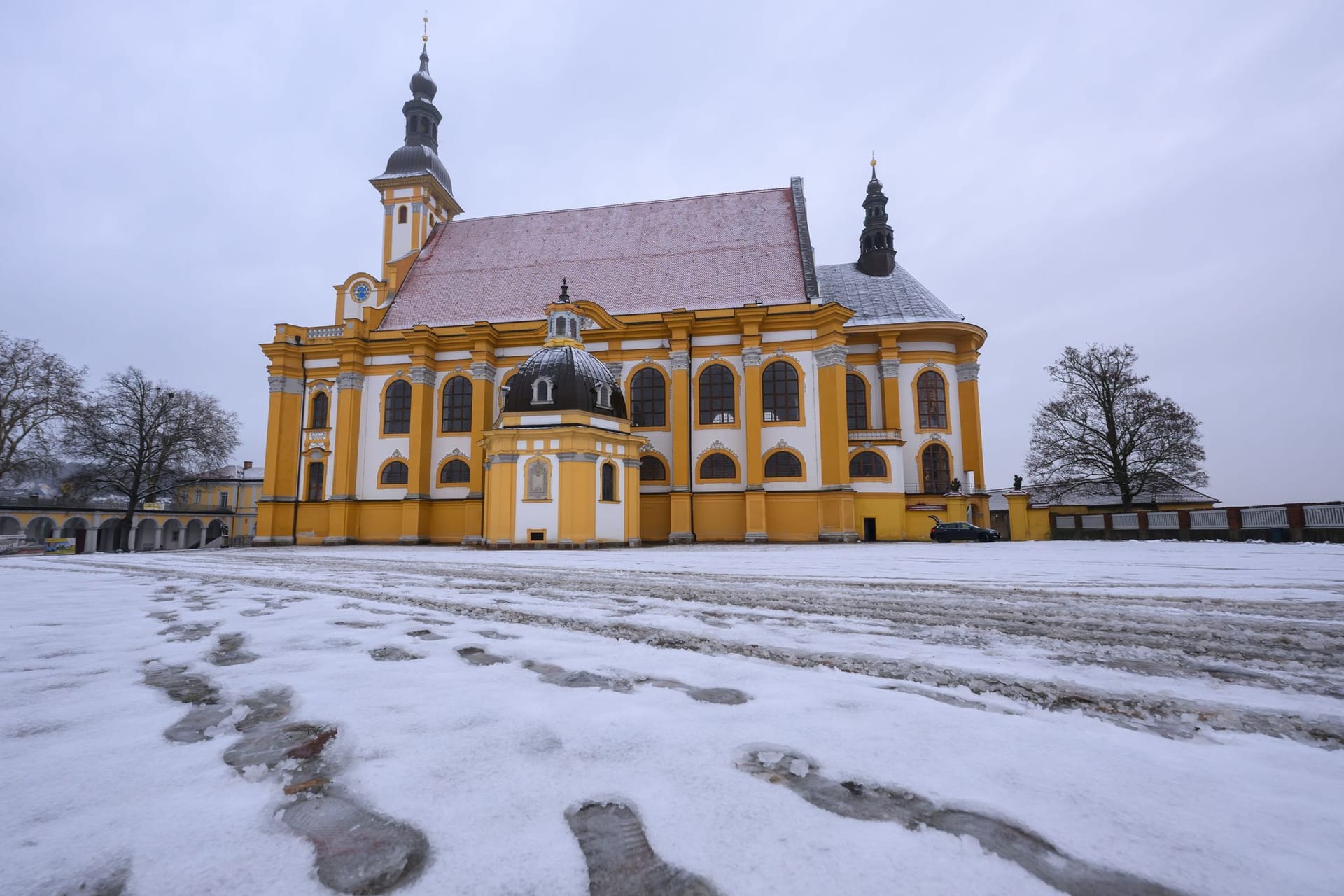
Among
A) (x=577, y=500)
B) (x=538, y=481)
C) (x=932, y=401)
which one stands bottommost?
(x=577, y=500)

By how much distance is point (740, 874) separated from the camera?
4.17 feet

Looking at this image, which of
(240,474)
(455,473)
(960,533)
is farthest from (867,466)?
(240,474)

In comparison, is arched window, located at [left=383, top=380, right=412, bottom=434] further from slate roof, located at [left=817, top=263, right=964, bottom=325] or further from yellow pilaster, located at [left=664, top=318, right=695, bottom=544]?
slate roof, located at [left=817, top=263, right=964, bottom=325]

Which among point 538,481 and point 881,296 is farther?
point 881,296

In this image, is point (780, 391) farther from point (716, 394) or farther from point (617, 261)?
point (617, 261)

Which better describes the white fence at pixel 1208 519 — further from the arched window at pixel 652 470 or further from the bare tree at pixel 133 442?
the bare tree at pixel 133 442

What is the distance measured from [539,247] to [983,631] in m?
32.2

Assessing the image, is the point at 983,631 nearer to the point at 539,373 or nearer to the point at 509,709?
the point at 509,709

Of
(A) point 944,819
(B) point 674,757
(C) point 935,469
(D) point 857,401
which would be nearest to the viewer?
(A) point 944,819

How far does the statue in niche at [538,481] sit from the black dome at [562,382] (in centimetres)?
202

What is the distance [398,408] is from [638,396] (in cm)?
1135

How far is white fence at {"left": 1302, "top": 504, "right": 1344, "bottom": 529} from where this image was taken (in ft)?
57.1

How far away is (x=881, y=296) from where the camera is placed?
1161 inches

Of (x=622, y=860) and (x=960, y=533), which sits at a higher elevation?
(x=960, y=533)
